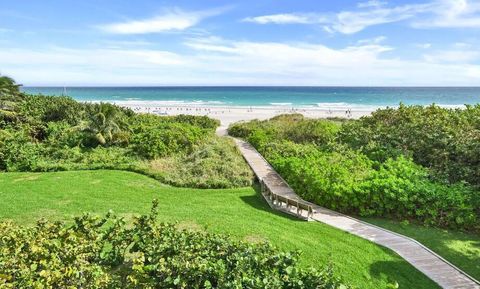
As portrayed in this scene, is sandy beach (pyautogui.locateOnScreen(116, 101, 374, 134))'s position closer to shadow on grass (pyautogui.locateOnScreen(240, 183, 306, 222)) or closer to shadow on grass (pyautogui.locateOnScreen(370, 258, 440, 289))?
shadow on grass (pyautogui.locateOnScreen(240, 183, 306, 222))

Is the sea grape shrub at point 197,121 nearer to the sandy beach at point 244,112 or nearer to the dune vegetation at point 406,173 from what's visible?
the dune vegetation at point 406,173

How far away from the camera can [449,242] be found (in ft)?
36.9

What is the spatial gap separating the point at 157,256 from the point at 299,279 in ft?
8.15

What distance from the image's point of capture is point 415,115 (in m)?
20.3

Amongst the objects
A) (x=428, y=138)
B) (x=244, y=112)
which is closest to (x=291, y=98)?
(x=244, y=112)

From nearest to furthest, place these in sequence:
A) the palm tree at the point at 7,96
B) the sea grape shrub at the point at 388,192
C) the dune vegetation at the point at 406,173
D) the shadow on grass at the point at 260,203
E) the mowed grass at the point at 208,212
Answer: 1. the mowed grass at the point at 208,212
2. the dune vegetation at the point at 406,173
3. the sea grape shrub at the point at 388,192
4. the shadow on grass at the point at 260,203
5. the palm tree at the point at 7,96

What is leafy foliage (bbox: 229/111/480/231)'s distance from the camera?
12.6 m

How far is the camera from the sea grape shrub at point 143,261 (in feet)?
17.6

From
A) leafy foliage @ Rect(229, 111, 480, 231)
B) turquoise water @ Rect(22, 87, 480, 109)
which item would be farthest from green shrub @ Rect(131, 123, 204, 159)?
turquoise water @ Rect(22, 87, 480, 109)

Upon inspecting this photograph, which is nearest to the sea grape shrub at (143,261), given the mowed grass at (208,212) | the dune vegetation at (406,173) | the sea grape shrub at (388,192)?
the mowed grass at (208,212)

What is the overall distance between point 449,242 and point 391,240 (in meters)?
1.90

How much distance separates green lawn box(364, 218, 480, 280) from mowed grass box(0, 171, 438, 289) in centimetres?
167

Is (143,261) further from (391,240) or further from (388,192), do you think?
(388,192)

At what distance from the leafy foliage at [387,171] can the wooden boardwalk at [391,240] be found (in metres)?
0.65
